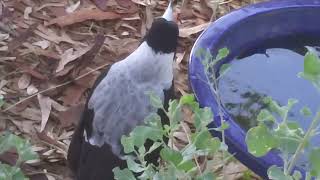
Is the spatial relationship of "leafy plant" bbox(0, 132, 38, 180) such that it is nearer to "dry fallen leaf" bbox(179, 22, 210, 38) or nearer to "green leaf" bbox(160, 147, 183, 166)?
"green leaf" bbox(160, 147, 183, 166)

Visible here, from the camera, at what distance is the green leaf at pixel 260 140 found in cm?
87

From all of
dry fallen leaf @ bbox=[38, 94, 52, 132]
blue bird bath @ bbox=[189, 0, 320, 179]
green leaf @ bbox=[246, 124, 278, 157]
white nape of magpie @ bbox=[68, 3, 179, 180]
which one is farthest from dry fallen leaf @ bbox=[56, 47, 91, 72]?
green leaf @ bbox=[246, 124, 278, 157]

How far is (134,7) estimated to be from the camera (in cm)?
244

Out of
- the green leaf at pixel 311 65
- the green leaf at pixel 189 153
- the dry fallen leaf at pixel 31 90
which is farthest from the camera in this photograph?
the dry fallen leaf at pixel 31 90

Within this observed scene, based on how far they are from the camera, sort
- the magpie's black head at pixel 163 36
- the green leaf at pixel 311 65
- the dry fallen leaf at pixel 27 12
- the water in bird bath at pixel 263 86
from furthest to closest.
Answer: the dry fallen leaf at pixel 27 12 < the water in bird bath at pixel 263 86 < the magpie's black head at pixel 163 36 < the green leaf at pixel 311 65

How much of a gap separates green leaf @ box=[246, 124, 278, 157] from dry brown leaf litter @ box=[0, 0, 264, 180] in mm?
1071


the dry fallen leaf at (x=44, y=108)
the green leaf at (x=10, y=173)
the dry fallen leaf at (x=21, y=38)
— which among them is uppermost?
the green leaf at (x=10, y=173)

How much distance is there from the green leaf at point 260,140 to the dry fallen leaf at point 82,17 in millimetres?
1536

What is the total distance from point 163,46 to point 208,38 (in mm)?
395

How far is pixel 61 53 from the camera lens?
2252 millimetres

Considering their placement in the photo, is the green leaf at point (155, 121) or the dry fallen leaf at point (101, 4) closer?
the green leaf at point (155, 121)

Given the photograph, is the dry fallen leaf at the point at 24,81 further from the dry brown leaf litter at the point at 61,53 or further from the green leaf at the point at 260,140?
the green leaf at the point at 260,140

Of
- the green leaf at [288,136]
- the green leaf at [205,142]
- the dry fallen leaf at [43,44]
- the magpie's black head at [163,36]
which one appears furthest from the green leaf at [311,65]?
the dry fallen leaf at [43,44]

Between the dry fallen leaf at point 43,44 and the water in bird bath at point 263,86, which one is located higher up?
the water in bird bath at point 263,86
